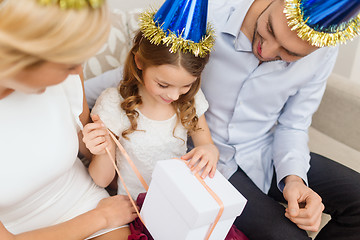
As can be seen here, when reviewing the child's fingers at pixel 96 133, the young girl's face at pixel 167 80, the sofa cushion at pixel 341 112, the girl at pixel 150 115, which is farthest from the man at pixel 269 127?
the child's fingers at pixel 96 133

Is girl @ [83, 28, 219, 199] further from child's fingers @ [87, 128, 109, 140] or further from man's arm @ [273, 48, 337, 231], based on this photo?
man's arm @ [273, 48, 337, 231]

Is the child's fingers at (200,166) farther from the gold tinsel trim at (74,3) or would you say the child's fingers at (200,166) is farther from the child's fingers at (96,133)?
the gold tinsel trim at (74,3)

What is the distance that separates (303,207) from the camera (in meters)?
1.08

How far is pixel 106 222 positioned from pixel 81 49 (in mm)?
574

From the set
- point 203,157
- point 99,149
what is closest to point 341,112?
point 203,157

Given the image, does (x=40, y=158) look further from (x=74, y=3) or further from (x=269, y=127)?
(x=269, y=127)

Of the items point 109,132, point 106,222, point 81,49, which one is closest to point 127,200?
point 106,222

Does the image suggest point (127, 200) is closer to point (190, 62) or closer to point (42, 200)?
point (42, 200)

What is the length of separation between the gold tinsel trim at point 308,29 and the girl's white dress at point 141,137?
1.34ft

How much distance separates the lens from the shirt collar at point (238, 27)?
1100mm

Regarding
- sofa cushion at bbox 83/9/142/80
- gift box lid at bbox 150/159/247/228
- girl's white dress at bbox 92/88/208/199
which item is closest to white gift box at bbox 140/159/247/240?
gift box lid at bbox 150/159/247/228

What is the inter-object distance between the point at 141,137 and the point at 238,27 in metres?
0.49

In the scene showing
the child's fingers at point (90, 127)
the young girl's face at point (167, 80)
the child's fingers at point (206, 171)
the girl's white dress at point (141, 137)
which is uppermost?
the young girl's face at point (167, 80)

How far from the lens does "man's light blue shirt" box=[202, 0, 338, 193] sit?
1142 mm
